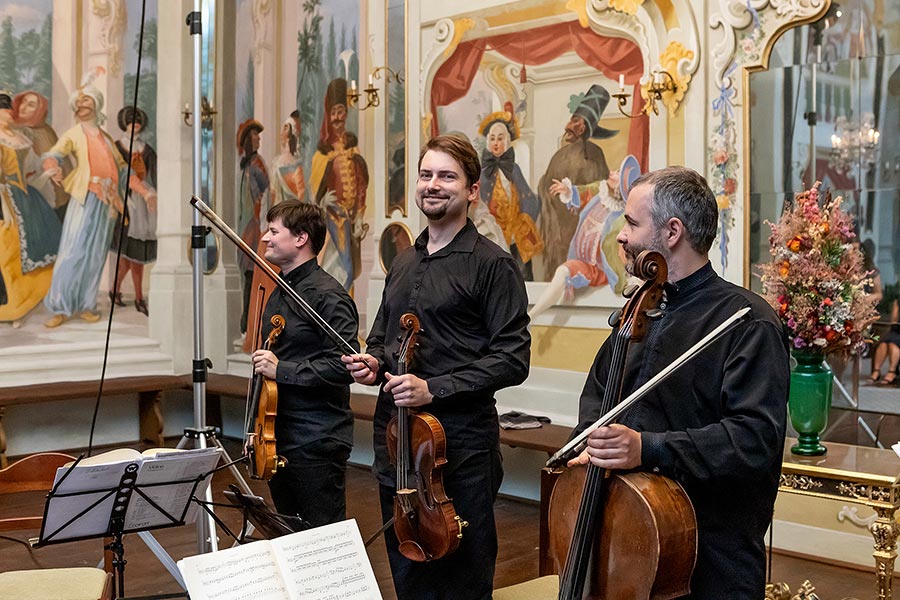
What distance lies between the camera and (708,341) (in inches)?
79.7

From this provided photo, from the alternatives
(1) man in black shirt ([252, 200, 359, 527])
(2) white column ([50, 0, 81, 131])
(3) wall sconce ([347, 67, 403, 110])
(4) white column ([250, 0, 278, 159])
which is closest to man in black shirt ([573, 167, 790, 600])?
(1) man in black shirt ([252, 200, 359, 527])

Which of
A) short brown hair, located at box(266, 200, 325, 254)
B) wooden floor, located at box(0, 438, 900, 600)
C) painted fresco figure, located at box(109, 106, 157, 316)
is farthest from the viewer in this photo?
painted fresco figure, located at box(109, 106, 157, 316)

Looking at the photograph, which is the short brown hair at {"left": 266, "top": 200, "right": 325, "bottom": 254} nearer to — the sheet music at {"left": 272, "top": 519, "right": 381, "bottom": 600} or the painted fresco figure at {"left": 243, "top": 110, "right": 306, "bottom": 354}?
the sheet music at {"left": 272, "top": 519, "right": 381, "bottom": 600}

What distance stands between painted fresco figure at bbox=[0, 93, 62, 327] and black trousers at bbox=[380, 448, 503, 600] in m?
6.02

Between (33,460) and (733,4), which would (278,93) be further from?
(33,460)

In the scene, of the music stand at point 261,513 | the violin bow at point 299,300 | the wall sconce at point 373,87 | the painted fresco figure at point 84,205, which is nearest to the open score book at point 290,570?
the music stand at point 261,513

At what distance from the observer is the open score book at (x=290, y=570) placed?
6.49 ft

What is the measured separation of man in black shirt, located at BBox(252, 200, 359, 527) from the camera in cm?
380

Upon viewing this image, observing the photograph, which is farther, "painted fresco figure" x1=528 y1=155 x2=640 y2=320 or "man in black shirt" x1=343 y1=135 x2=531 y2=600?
"painted fresco figure" x1=528 y1=155 x2=640 y2=320

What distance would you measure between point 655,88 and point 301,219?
103 inches

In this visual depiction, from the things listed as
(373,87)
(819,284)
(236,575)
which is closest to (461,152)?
(236,575)

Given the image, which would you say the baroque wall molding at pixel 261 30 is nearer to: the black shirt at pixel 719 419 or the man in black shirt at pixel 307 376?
the man in black shirt at pixel 307 376

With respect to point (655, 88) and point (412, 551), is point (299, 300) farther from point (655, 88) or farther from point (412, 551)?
point (655, 88)

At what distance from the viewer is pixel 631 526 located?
2.05 m
